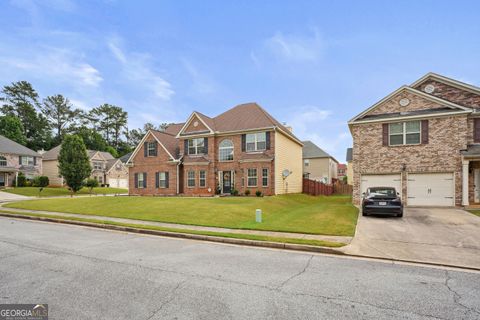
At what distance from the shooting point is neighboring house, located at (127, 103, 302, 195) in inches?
874

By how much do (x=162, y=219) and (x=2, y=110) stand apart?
79617 mm

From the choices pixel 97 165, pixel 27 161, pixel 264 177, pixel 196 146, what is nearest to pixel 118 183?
pixel 97 165

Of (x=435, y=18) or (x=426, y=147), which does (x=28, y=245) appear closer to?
(x=435, y=18)

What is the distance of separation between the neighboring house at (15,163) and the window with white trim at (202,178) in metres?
36.5

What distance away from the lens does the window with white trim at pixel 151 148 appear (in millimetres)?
26766

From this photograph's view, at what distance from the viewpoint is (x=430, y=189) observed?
52.7 ft

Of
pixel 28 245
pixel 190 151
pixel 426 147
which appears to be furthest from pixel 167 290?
pixel 190 151

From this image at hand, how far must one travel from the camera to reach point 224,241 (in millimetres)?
8211

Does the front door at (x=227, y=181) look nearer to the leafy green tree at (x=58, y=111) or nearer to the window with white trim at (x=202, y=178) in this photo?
the window with white trim at (x=202, y=178)

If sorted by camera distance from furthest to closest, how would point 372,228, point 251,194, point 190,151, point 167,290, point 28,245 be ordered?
point 190,151, point 251,194, point 372,228, point 28,245, point 167,290

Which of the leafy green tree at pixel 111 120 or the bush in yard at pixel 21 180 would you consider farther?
the leafy green tree at pixel 111 120

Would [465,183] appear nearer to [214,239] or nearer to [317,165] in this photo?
[214,239]

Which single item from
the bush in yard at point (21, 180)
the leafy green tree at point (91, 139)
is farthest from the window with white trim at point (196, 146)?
the leafy green tree at point (91, 139)

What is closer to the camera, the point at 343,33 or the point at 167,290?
the point at 167,290
